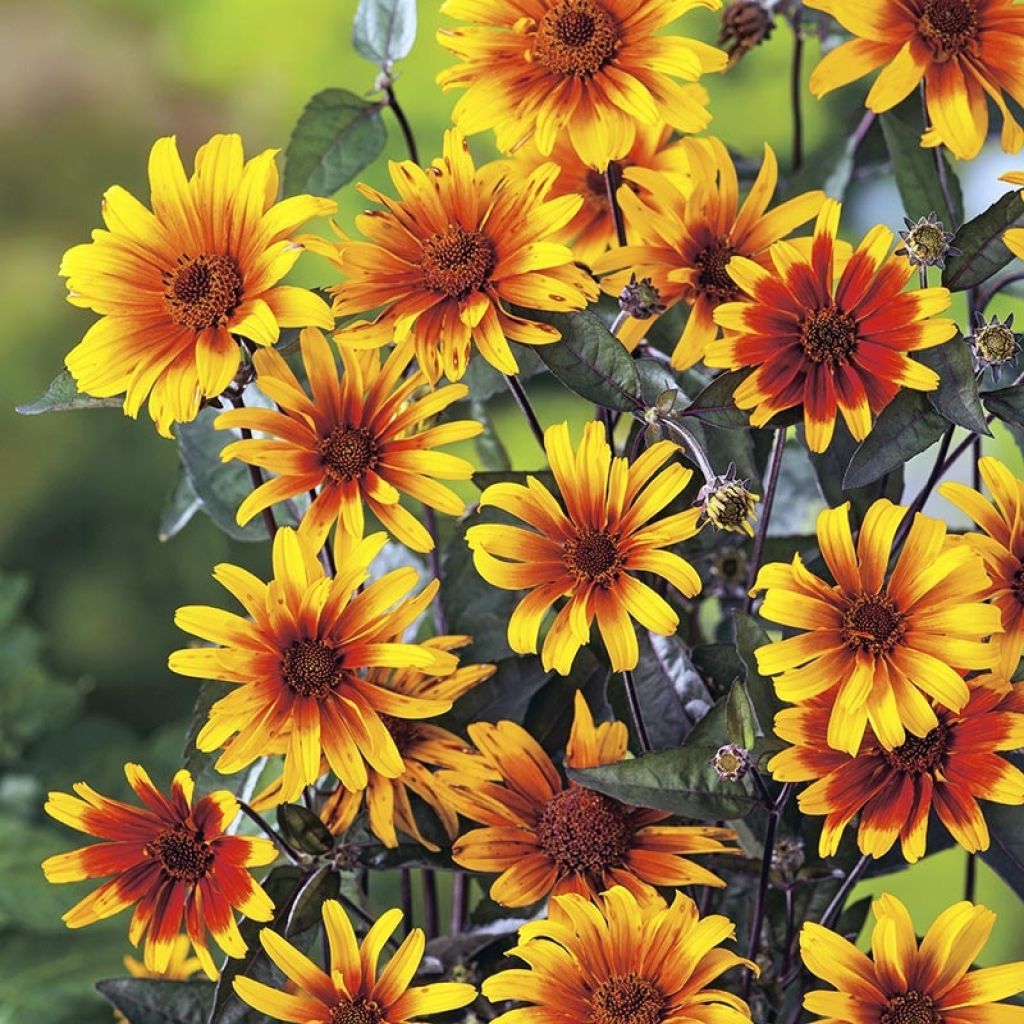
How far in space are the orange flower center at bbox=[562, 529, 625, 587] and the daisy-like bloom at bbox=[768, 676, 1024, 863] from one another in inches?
2.5

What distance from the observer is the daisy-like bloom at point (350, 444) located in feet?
1.39

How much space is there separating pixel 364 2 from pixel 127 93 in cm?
54

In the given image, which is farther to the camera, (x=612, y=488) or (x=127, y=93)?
(x=127, y=93)

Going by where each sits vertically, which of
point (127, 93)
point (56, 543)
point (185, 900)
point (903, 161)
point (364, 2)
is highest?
point (127, 93)

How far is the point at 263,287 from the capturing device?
416 mm

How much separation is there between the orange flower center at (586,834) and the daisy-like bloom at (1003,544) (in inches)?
4.9

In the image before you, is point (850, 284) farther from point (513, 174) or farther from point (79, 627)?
point (79, 627)

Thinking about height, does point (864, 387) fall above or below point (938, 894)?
below

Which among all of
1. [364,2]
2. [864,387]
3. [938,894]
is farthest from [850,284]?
[938,894]

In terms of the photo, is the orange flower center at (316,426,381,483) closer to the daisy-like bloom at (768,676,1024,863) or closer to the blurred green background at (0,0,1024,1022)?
the daisy-like bloom at (768,676,1024,863)

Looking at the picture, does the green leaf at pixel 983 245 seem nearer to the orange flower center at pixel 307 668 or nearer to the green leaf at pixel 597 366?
the green leaf at pixel 597 366

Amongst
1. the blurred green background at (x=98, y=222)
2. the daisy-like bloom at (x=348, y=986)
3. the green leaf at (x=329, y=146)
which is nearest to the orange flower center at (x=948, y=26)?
the green leaf at (x=329, y=146)

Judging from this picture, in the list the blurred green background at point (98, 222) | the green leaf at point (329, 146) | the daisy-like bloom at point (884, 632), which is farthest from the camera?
the blurred green background at point (98, 222)

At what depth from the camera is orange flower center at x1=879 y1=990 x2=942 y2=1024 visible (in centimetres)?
39
